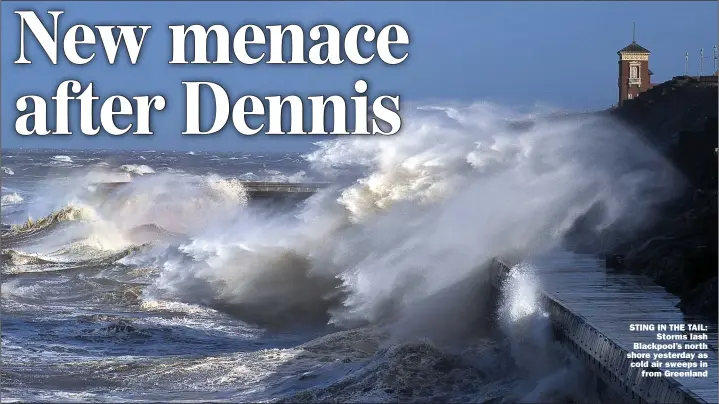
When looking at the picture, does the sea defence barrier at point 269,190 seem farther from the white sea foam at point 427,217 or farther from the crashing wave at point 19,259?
the white sea foam at point 427,217

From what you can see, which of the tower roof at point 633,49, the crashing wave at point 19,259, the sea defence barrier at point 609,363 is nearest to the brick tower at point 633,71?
the tower roof at point 633,49

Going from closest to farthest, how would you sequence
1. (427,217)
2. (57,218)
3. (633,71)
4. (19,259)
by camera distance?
(427,217) < (19,259) < (57,218) < (633,71)

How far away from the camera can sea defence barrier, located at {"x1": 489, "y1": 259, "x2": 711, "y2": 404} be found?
35.3 ft

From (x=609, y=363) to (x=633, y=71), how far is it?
150 feet

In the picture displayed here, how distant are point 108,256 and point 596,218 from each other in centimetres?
1767

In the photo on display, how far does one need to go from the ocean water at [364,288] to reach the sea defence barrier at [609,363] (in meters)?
0.29

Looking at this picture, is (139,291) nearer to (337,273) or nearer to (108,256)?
(337,273)

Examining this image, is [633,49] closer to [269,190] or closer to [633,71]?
[633,71]

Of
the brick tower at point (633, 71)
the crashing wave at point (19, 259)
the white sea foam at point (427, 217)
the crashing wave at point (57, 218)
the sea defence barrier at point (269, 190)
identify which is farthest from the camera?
the brick tower at point (633, 71)

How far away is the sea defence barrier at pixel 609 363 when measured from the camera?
35.3 feet

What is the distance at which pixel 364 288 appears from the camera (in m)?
22.0

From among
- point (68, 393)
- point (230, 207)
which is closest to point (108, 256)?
point (230, 207)

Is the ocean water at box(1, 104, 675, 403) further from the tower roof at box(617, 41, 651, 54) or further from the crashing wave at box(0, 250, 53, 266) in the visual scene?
the tower roof at box(617, 41, 651, 54)

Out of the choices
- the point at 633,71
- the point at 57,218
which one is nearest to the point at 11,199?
the point at 57,218
